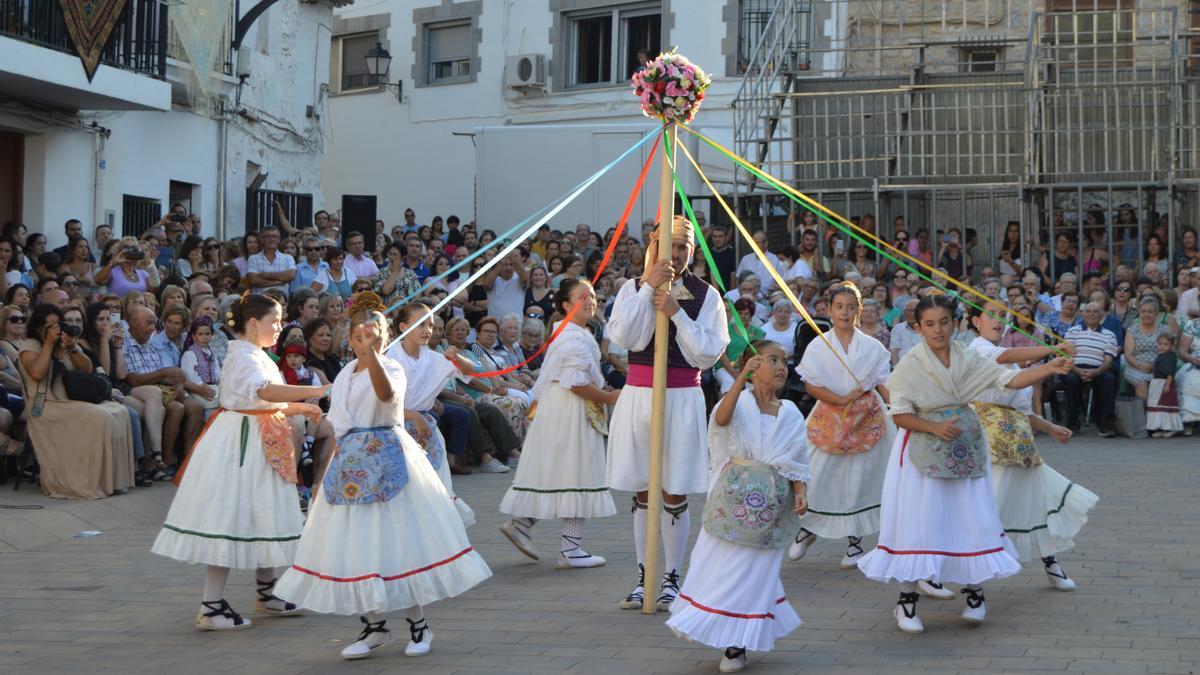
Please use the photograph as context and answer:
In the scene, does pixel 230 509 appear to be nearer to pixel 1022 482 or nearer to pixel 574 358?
pixel 574 358

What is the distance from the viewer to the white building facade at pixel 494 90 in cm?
2506

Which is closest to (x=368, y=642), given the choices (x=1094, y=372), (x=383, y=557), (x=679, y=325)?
(x=383, y=557)

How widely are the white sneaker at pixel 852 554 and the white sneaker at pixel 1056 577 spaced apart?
4.18 feet

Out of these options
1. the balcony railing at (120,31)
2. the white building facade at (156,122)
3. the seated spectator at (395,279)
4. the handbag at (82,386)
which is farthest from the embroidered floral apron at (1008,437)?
the balcony railing at (120,31)

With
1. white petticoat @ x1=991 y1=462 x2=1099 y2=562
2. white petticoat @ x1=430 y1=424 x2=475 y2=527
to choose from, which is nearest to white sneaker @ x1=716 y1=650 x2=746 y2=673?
white petticoat @ x1=991 y1=462 x2=1099 y2=562

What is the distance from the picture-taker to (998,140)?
22.1m

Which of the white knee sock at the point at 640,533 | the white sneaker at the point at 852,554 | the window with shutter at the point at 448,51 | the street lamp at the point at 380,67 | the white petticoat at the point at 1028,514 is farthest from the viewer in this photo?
the window with shutter at the point at 448,51

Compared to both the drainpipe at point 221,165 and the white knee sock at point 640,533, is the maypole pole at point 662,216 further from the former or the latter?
the drainpipe at point 221,165

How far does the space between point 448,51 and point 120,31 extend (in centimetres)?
1287

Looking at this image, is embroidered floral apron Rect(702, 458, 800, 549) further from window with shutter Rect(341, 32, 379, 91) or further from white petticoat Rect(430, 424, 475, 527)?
window with shutter Rect(341, 32, 379, 91)

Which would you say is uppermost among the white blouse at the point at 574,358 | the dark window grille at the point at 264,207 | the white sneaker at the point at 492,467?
the dark window grille at the point at 264,207

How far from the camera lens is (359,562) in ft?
23.6

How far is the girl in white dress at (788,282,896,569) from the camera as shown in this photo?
31.8ft

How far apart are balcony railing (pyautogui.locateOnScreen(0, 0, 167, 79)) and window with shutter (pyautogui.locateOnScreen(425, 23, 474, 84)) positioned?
1130cm
